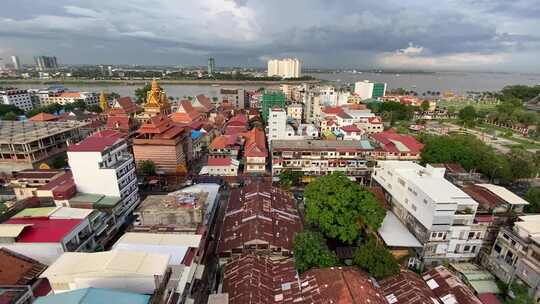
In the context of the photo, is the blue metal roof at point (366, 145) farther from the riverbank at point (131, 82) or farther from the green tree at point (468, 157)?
the riverbank at point (131, 82)

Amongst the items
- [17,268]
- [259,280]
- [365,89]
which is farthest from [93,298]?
[365,89]

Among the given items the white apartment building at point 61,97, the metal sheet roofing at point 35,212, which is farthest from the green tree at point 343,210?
the white apartment building at point 61,97

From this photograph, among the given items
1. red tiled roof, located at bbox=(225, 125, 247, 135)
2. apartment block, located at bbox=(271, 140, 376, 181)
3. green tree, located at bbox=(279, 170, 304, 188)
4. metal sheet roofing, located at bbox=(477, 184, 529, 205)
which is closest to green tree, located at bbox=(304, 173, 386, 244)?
green tree, located at bbox=(279, 170, 304, 188)

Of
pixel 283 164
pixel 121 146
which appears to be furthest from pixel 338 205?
pixel 121 146

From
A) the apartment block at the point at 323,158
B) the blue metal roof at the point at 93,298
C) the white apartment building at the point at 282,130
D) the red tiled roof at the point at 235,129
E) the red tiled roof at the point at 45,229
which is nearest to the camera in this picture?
the blue metal roof at the point at 93,298

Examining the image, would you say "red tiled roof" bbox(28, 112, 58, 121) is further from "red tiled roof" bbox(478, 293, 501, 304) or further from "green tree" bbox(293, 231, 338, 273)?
"red tiled roof" bbox(478, 293, 501, 304)
